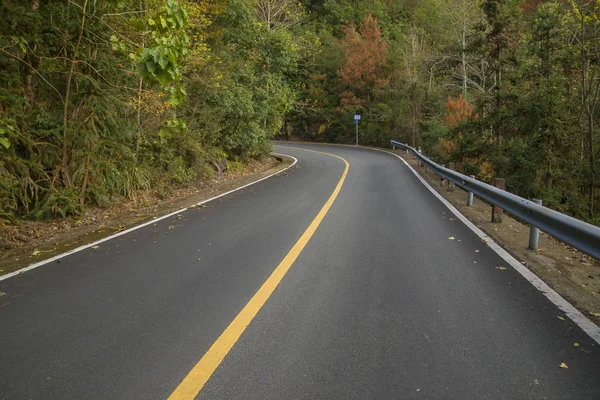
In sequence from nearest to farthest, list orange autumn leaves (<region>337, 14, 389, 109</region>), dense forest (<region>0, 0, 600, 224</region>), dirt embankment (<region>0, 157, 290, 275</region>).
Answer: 1. dirt embankment (<region>0, 157, 290, 275</region>)
2. dense forest (<region>0, 0, 600, 224</region>)
3. orange autumn leaves (<region>337, 14, 389, 109</region>)

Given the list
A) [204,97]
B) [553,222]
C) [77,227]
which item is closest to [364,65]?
[204,97]

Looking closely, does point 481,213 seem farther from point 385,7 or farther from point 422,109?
point 385,7

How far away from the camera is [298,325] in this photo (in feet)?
12.3

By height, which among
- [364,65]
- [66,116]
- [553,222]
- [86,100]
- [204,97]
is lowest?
[553,222]

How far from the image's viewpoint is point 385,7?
51281 millimetres

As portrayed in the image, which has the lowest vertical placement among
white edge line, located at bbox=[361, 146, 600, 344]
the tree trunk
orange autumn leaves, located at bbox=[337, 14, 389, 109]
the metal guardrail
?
white edge line, located at bbox=[361, 146, 600, 344]

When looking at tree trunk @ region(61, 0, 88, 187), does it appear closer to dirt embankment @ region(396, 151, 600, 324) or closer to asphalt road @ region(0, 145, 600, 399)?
asphalt road @ region(0, 145, 600, 399)

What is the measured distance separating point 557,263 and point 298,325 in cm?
378

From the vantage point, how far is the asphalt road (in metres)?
2.89

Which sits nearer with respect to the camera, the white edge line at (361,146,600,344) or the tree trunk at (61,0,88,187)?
the white edge line at (361,146,600,344)

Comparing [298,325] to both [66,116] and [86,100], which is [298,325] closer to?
[66,116]

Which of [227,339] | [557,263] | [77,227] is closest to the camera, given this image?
[227,339]

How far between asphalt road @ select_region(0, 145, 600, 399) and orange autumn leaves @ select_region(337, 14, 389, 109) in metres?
34.0

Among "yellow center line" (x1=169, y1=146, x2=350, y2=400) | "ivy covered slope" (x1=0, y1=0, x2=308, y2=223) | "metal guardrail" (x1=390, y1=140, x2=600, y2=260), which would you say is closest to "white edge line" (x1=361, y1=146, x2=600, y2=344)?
"metal guardrail" (x1=390, y1=140, x2=600, y2=260)
